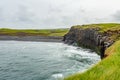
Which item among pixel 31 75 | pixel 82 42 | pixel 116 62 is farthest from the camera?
pixel 82 42

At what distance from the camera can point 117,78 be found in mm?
17984

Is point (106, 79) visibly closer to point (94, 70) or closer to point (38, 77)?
point (94, 70)

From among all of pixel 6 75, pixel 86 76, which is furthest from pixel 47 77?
pixel 86 76

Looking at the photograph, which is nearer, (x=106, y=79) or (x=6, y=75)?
(x=106, y=79)

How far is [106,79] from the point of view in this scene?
1828 cm

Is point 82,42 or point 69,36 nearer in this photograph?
point 82,42

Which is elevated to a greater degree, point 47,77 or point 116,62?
point 116,62

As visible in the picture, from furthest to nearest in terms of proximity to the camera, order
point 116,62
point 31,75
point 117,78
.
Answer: point 31,75, point 116,62, point 117,78

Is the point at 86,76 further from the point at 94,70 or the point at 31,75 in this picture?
the point at 31,75

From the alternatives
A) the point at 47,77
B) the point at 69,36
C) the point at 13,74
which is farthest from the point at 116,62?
the point at 69,36

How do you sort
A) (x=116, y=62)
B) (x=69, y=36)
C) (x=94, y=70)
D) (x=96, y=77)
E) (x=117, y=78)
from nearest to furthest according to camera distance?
(x=117, y=78) < (x=96, y=77) < (x=94, y=70) < (x=116, y=62) < (x=69, y=36)

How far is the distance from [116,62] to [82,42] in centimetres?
10685

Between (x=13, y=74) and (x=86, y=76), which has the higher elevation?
(x=86, y=76)

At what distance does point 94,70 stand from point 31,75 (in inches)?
714
